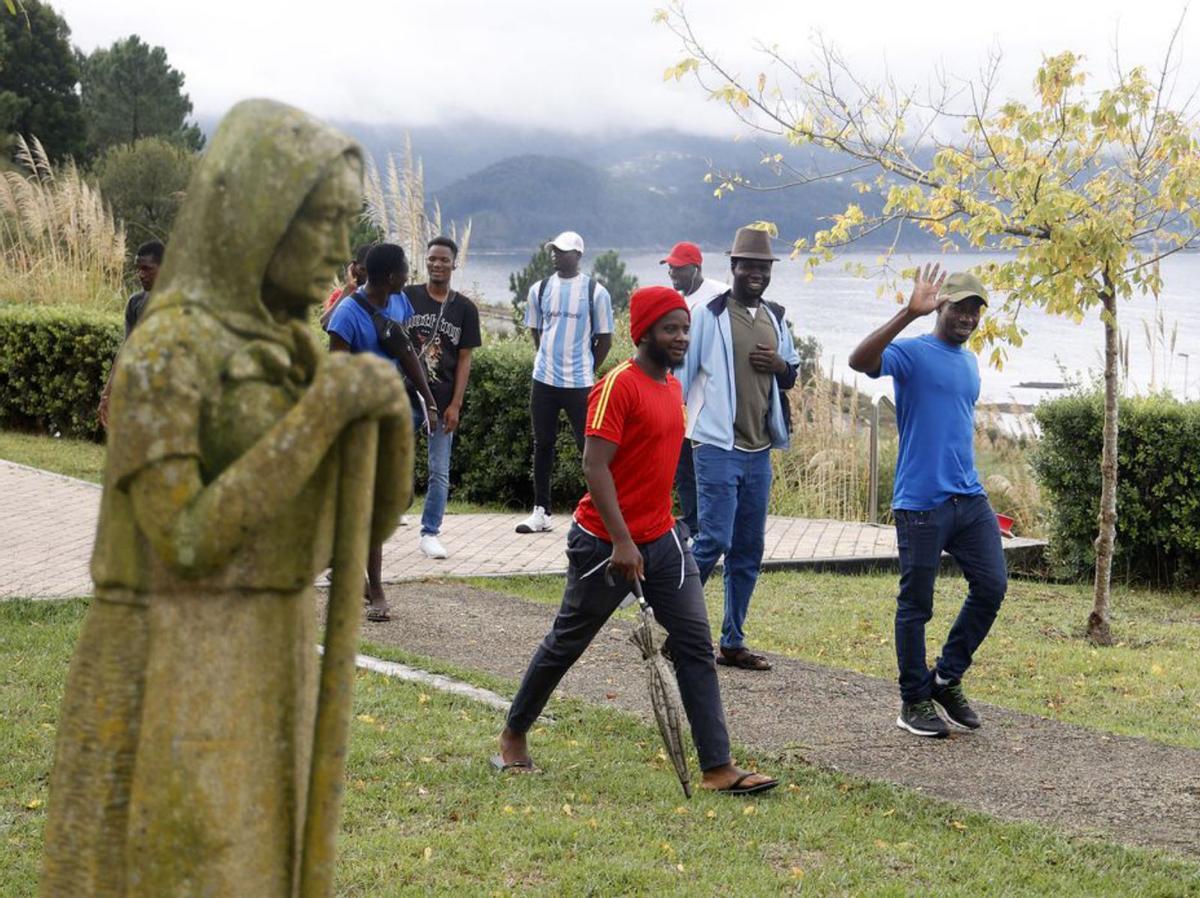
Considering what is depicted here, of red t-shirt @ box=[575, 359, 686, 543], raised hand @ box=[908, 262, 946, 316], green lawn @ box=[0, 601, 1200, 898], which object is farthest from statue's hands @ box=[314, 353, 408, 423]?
raised hand @ box=[908, 262, 946, 316]

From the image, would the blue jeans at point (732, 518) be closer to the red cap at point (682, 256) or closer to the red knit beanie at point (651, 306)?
the red knit beanie at point (651, 306)

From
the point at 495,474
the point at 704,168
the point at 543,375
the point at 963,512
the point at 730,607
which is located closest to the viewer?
the point at 963,512

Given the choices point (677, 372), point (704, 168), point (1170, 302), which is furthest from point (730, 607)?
point (1170, 302)

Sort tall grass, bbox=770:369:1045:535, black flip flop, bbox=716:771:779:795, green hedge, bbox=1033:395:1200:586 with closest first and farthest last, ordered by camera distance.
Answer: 1. black flip flop, bbox=716:771:779:795
2. green hedge, bbox=1033:395:1200:586
3. tall grass, bbox=770:369:1045:535

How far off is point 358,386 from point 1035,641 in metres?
7.86

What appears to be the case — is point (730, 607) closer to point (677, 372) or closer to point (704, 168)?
point (677, 372)

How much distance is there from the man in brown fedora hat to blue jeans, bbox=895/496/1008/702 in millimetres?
1178

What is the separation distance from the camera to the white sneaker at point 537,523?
12.6 meters

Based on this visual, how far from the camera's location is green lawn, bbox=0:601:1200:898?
5.16 meters

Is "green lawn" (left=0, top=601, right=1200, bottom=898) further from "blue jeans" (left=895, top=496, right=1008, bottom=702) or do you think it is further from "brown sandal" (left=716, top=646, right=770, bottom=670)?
"brown sandal" (left=716, top=646, right=770, bottom=670)

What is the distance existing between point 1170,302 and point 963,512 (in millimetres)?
60275

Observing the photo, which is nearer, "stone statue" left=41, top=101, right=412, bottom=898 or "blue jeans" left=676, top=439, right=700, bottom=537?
"stone statue" left=41, top=101, right=412, bottom=898

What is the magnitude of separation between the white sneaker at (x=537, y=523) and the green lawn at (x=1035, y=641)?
1847 millimetres

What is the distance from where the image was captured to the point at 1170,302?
62469mm
